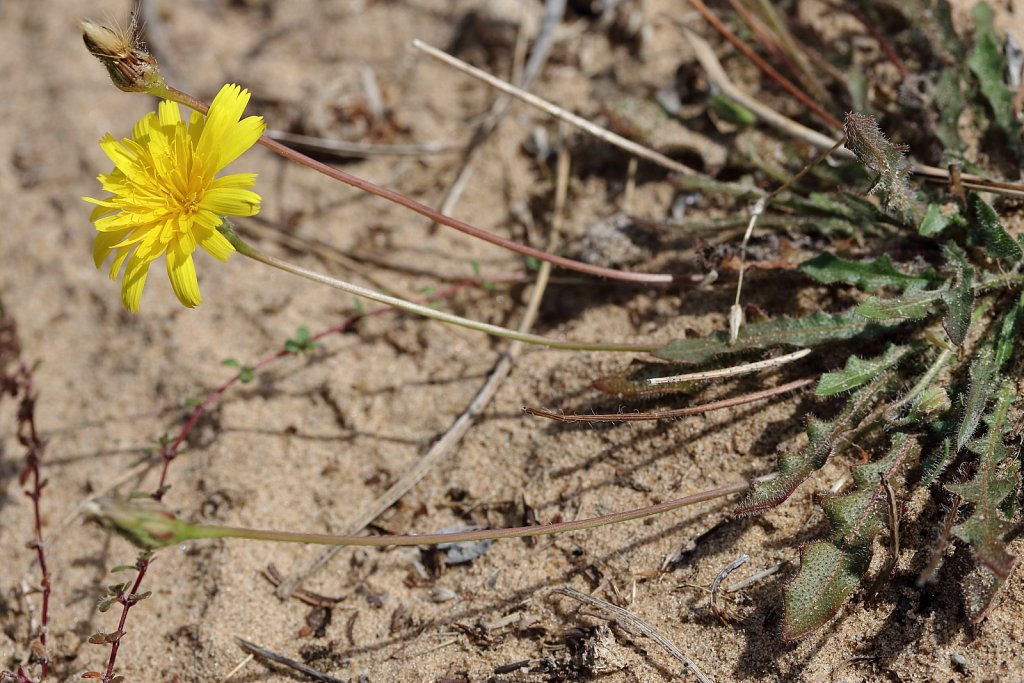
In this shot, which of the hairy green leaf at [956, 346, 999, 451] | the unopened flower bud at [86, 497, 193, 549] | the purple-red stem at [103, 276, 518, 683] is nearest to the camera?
the unopened flower bud at [86, 497, 193, 549]

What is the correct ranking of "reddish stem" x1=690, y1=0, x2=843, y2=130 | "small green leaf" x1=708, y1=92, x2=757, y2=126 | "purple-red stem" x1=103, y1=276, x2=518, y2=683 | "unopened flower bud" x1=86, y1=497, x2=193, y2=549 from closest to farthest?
"unopened flower bud" x1=86, y1=497, x2=193, y2=549, "purple-red stem" x1=103, y1=276, x2=518, y2=683, "reddish stem" x1=690, y1=0, x2=843, y2=130, "small green leaf" x1=708, y1=92, x2=757, y2=126

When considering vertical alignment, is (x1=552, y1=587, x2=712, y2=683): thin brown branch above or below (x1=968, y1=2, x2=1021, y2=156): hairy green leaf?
below

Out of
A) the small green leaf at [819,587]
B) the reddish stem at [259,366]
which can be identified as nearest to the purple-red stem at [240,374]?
the reddish stem at [259,366]

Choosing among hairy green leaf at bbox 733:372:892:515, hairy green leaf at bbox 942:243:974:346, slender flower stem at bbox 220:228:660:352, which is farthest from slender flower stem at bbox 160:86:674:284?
hairy green leaf at bbox 942:243:974:346

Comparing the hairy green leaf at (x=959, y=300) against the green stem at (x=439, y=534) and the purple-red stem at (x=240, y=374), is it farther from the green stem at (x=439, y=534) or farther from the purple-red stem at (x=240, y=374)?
the purple-red stem at (x=240, y=374)

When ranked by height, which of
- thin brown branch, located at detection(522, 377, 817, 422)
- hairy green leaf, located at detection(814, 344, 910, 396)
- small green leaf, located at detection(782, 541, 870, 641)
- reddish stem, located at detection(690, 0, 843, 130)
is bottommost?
small green leaf, located at detection(782, 541, 870, 641)

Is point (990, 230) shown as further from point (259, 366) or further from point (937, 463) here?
Result: point (259, 366)

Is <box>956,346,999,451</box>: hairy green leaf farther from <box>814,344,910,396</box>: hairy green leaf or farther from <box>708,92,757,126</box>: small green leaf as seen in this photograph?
<box>708,92,757,126</box>: small green leaf
